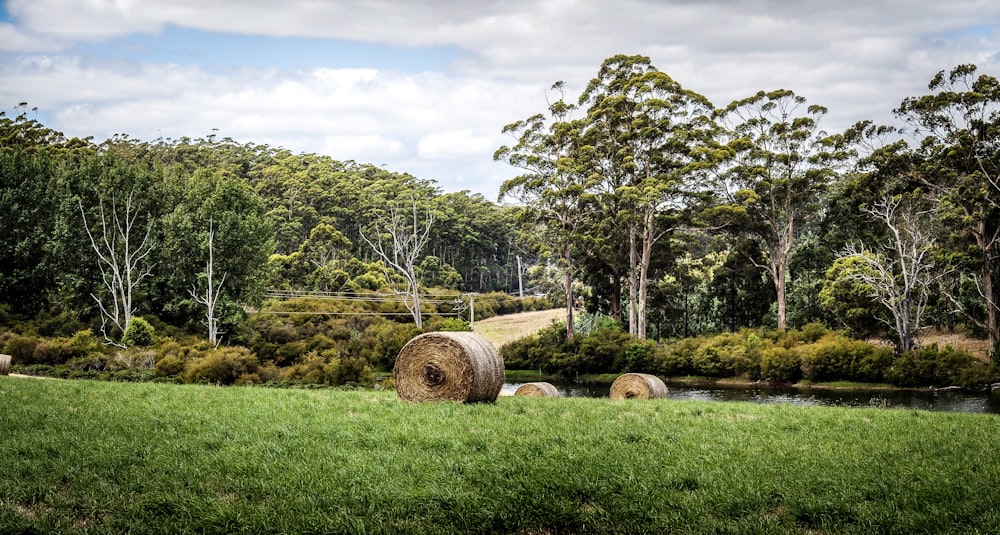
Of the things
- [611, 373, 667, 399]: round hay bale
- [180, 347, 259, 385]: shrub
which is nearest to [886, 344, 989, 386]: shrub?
[611, 373, 667, 399]: round hay bale

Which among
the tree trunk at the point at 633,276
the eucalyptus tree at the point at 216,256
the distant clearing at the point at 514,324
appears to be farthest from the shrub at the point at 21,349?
the distant clearing at the point at 514,324

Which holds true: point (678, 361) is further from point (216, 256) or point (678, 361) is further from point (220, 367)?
point (216, 256)

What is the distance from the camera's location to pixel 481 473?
24.8 ft

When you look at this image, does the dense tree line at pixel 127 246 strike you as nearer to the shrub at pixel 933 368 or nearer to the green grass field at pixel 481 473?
the green grass field at pixel 481 473

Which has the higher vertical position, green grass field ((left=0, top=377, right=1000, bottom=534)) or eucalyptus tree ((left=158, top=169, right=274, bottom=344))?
eucalyptus tree ((left=158, top=169, right=274, bottom=344))

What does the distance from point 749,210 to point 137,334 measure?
3597cm

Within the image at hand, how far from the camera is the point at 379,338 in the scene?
46.8 meters

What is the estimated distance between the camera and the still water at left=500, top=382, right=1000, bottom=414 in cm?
2767

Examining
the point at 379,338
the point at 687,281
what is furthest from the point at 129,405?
the point at 687,281

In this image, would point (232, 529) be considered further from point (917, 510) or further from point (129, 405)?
point (129, 405)

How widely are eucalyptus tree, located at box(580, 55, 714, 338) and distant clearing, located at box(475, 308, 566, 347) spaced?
496 inches

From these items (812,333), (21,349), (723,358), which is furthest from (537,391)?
(812,333)

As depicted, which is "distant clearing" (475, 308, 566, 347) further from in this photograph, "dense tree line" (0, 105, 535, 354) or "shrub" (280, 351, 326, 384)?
"shrub" (280, 351, 326, 384)

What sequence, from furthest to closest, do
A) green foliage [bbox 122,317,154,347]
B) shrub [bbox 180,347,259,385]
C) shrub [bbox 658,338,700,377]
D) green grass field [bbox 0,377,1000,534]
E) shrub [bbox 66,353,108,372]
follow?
shrub [bbox 658,338,700,377], green foliage [bbox 122,317,154,347], shrub [bbox 66,353,108,372], shrub [bbox 180,347,259,385], green grass field [bbox 0,377,1000,534]
